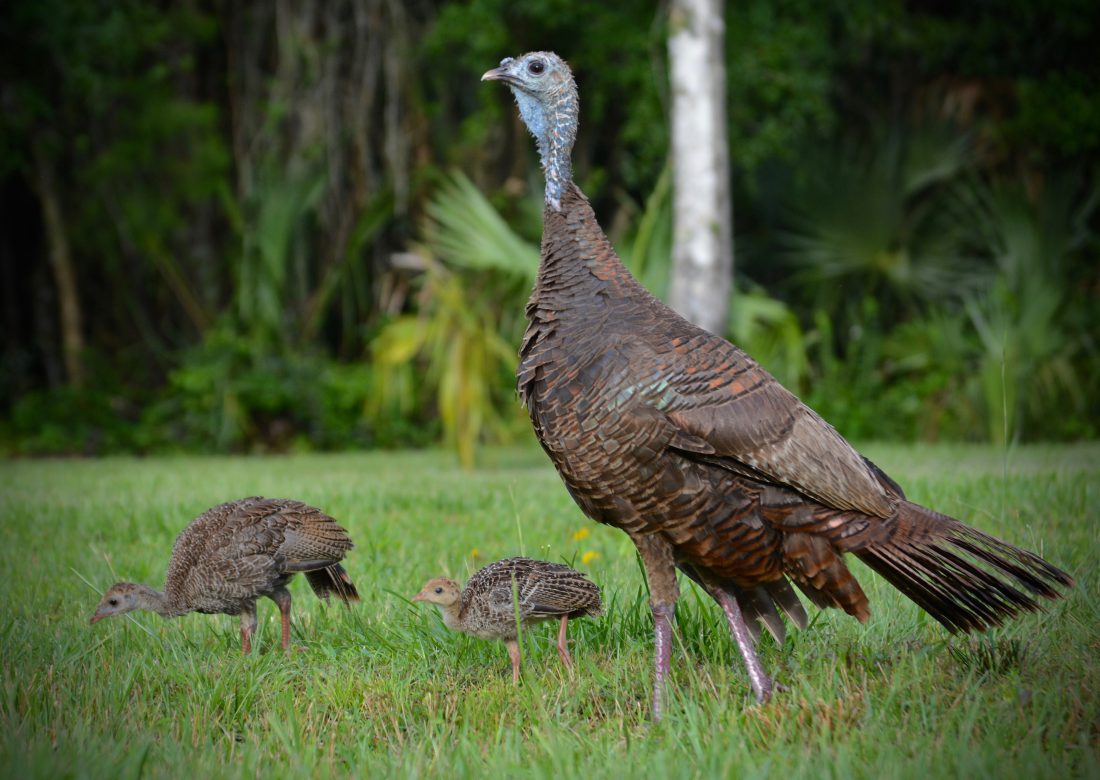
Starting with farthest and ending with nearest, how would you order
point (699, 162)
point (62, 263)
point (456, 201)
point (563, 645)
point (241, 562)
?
1. point (62, 263)
2. point (699, 162)
3. point (456, 201)
4. point (241, 562)
5. point (563, 645)

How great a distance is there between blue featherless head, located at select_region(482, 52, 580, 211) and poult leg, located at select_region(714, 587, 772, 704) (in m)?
1.43

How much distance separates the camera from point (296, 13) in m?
13.9

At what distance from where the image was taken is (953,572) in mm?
3428

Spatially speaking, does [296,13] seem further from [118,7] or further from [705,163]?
Answer: [705,163]

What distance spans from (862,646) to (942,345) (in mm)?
7599

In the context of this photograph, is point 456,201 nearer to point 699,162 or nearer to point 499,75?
point 699,162

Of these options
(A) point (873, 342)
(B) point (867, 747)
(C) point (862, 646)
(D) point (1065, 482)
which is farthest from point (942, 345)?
(B) point (867, 747)

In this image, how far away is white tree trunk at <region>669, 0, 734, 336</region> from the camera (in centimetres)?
1021

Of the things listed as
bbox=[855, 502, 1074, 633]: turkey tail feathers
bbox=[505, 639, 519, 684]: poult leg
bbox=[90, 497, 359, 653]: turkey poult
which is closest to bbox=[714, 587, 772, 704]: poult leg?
bbox=[855, 502, 1074, 633]: turkey tail feathers

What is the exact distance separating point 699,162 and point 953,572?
289 inches

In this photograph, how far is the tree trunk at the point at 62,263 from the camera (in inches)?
519

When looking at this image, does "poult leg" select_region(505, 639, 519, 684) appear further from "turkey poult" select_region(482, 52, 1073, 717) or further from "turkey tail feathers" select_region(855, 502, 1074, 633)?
"turkey tail feathers" select_region(855, 502, 1074, 633)

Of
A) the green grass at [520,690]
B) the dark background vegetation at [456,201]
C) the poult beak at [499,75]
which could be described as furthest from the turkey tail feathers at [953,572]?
the dark background vegetation at [456,201]

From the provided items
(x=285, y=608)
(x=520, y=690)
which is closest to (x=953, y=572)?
(x=520, y=690)
